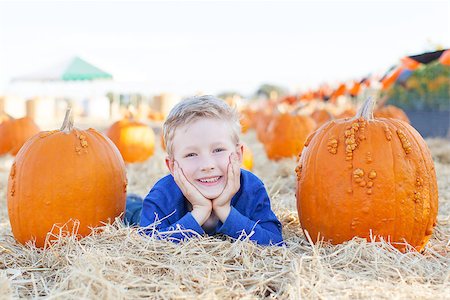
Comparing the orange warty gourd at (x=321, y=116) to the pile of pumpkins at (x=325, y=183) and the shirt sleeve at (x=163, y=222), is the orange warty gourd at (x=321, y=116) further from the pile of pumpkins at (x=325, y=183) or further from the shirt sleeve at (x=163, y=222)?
the shirt sleeve at (x=163, y=222)

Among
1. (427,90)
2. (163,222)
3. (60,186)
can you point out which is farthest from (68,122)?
(427,90)

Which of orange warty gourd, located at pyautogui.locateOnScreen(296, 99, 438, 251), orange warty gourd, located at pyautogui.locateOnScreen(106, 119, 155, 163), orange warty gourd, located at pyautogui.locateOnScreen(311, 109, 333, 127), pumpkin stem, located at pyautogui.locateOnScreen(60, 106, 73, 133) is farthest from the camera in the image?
orange warty gourd, located at pyautogui.locateOnScreen(311, 109, 333, 127)

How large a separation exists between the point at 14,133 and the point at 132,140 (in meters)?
1.86

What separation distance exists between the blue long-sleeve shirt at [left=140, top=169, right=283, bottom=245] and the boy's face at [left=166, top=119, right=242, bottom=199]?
0.51ft

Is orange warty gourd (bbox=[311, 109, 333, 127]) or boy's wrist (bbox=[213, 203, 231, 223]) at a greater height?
boy's wrist (bbox=[213, 203, 231, 223])

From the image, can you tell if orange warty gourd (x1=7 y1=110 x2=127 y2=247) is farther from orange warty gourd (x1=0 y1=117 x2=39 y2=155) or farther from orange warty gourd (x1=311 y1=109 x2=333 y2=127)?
orange warty gourd (x1=311 y1=109 x2=333 y2=127)

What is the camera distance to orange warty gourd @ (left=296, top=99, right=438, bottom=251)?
2609mm

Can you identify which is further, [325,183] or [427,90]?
[427,90]

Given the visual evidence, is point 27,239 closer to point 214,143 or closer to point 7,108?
point 214,143

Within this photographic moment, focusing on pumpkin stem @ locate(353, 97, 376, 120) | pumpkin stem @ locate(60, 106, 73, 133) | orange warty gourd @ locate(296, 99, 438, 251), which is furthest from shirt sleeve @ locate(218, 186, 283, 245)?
pumpkin stem @ locate(60, 106, 73, 133)

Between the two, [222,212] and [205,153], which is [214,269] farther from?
[205,153]

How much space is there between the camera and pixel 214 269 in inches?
89.5

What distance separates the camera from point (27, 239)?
3.00 metres

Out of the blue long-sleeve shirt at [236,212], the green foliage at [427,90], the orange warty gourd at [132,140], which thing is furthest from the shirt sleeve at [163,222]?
the green foliage at [427,90]
